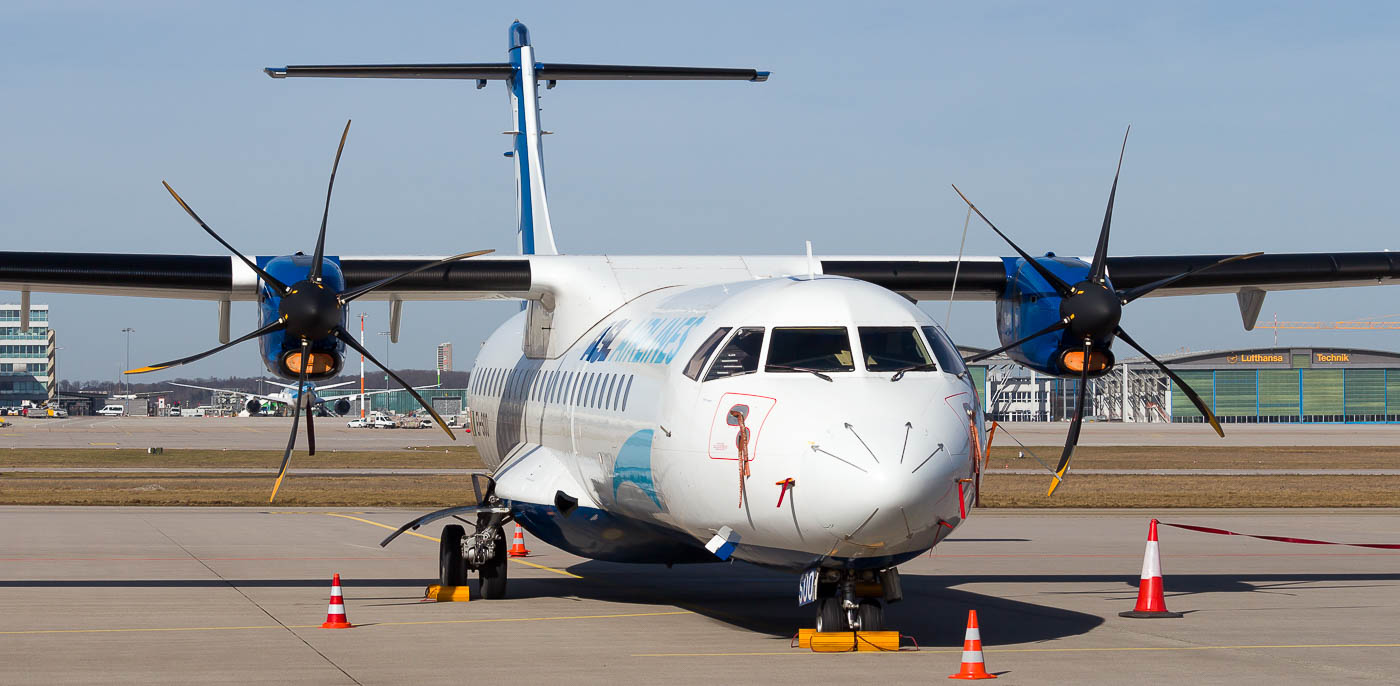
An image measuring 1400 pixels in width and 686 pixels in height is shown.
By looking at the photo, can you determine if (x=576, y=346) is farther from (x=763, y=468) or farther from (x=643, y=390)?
(x=763, y=468)

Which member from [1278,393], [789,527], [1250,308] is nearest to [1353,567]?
[1250,308]

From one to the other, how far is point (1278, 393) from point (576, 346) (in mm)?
108298

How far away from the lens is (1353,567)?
17.2m

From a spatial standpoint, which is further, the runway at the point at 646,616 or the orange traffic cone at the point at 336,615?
the orange traffic cone at the point at 336,615

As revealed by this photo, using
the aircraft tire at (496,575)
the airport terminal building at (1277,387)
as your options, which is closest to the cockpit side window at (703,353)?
the aircraft tire at (496,575)

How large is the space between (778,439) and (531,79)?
12.2m

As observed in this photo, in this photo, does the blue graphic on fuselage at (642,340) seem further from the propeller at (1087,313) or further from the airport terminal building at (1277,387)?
the airport terminal building at (1277,387)

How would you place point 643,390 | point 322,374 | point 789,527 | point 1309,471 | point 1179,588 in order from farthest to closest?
point 1309,471 → point 1179,588 → point 322,374 → point 643,390 → point 789,527

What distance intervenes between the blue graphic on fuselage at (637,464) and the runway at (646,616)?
118 centimetres

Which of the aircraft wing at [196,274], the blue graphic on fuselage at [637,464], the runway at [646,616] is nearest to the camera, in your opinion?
the runway at [646,616]

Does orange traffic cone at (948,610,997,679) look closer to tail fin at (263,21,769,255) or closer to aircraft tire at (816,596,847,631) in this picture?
aircraft tire at (816,596,847,631)

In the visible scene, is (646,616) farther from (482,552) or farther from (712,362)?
(712,362)

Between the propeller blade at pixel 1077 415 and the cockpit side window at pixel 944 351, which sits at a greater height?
the cockpit side window at pixel 944 351

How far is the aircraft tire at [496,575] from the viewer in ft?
45.4
